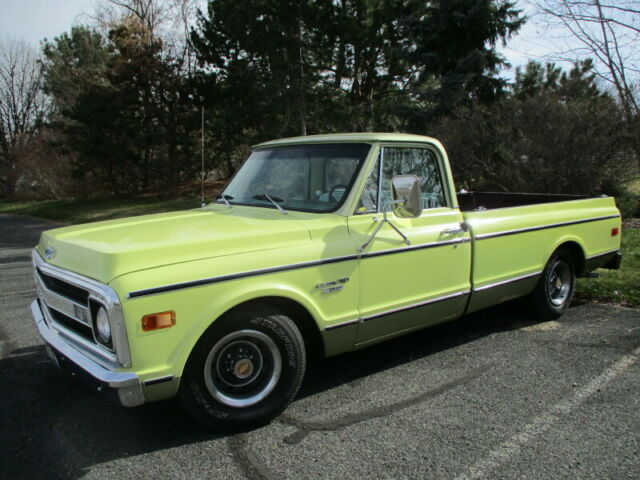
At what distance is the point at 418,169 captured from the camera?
14.0 feet

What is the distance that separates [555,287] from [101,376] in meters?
4.45

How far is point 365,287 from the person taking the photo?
3619 mm

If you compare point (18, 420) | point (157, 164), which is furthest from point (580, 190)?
point (157, 164)

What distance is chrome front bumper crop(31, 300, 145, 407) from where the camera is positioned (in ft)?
8.75

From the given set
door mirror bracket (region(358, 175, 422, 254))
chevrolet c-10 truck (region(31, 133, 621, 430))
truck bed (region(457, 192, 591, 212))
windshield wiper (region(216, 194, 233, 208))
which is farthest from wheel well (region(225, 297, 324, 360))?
truck bed (region(457, 192, 591, 212))

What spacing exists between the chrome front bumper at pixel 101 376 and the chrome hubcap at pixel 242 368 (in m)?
0.43

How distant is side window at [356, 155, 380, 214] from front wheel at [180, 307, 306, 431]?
1014 mm

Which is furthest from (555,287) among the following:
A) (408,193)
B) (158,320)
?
(158,320)

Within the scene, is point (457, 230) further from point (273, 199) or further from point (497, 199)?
point (497, 199)

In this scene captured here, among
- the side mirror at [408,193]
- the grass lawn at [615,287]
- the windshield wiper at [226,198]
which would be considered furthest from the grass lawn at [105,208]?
the side mirror at [408,193]

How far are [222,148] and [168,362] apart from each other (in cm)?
2053

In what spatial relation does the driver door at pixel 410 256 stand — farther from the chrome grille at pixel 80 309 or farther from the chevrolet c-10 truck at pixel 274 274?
the chrome grille at pixel 80 309

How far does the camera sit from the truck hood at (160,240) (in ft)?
9.30

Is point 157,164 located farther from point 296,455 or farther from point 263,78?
point 296,455
